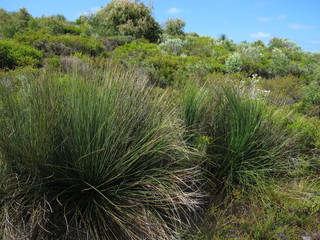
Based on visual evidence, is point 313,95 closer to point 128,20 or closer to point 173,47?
point 173,47

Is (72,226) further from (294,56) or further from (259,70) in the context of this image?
(294,56)

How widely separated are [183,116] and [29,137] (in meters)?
2.02

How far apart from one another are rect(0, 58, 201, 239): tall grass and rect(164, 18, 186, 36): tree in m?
21.2

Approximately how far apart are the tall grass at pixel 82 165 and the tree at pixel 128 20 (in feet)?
59.5

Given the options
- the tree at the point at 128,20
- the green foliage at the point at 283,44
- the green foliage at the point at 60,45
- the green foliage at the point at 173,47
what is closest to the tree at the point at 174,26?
the tree at the point at 128,20

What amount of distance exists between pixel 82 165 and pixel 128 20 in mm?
19737

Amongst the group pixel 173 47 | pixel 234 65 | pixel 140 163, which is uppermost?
pixel 234 65

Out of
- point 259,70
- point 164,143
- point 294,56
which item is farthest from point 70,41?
point 294,56

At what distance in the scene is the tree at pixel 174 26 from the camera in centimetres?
2344

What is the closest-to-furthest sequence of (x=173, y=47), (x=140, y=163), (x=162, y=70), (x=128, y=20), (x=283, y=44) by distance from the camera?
(x=140, y=163), (x=162, y=70), (x=173, y=47), (x=128, y=20), (x=283, y=44)

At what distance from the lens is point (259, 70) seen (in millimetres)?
13492

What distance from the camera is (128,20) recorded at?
21016 millimetres

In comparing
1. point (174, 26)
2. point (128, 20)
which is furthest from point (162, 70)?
point (174, 26)

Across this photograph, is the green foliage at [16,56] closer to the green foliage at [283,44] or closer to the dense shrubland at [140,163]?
the dense shrubland at [140,163]
